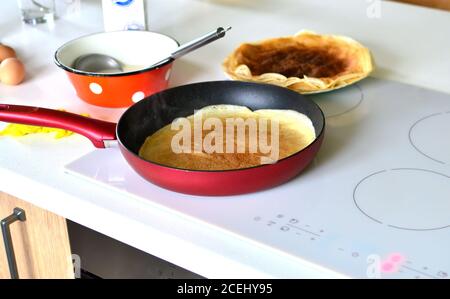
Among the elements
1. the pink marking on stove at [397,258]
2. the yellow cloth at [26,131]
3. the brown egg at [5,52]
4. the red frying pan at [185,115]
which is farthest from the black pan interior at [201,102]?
the brown egg at [5,52]

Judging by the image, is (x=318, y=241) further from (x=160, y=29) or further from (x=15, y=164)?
(x=160, y=29)

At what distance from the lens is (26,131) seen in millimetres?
920

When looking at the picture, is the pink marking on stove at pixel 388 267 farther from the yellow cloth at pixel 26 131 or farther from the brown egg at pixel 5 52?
the brown egg at pixel 5 52

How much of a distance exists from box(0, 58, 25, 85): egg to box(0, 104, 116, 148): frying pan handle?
21 cm

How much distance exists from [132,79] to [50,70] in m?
0.23

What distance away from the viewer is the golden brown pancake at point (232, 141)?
81cm

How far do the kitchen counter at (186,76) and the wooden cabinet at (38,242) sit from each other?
4 cm

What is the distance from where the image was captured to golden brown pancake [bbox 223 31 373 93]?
994mm

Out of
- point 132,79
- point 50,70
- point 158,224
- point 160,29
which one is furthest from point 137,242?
point 160,29

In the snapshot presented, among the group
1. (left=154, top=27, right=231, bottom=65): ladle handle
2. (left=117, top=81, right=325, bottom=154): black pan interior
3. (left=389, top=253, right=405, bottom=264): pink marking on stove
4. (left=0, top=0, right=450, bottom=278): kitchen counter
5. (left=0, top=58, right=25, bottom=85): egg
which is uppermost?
(left=154, top=27, right=231, bottom=65): ladle handle

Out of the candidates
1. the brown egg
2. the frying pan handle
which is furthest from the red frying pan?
the brown egg

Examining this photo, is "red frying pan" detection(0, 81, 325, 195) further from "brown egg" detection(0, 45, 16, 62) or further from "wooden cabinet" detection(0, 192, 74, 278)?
"brown egg" detection(0, 45, 16, 62)

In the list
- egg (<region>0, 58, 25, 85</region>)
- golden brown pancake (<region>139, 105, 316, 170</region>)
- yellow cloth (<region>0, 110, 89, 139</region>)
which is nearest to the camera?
golden brown pancake (<region>139, 105, 316, 170</region>)

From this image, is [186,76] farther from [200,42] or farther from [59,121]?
[59,121]
